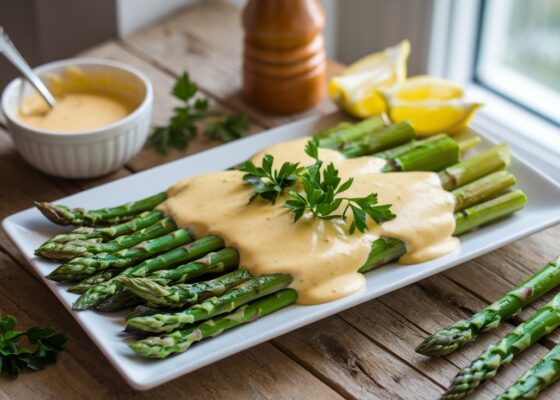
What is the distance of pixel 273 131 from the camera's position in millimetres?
Result: 2604

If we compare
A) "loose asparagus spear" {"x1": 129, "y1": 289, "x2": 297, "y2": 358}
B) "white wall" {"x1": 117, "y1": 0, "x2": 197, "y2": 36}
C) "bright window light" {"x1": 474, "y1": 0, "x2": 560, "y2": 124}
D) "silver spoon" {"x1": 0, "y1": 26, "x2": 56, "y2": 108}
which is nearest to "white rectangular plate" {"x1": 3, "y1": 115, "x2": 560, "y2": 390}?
"loose asparagus spear" {"x1": 129, "y1": 289, "x2": 297, "y2": 358}

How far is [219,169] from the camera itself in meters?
2.47

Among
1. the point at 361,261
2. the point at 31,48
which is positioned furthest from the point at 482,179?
the point at 31,48

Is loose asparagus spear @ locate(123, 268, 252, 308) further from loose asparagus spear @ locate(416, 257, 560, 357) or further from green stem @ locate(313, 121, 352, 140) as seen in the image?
green stem @ locate(313, 121, 352, 140)

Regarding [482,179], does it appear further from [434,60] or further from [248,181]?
[434,60]

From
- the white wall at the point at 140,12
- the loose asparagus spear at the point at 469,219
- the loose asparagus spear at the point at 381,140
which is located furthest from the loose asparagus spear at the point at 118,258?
the white wall at the point at 140,12

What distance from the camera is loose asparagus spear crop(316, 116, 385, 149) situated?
7.98 ft

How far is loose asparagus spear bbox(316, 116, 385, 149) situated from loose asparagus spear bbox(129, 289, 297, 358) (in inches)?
23.0

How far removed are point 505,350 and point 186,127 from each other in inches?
48.1

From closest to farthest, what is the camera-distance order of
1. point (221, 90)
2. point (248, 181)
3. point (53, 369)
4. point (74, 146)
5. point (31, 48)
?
point (53, 369), point (248, 181), point (74, 146), point (221, 90), point (31, 48)

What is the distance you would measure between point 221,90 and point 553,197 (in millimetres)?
1165

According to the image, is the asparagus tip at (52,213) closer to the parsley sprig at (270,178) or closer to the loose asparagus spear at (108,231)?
the loose asparagus spear at (108,231)

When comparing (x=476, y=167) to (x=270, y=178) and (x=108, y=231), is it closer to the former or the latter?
(x=270, y=178)

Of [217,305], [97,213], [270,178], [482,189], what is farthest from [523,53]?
[217,305]
